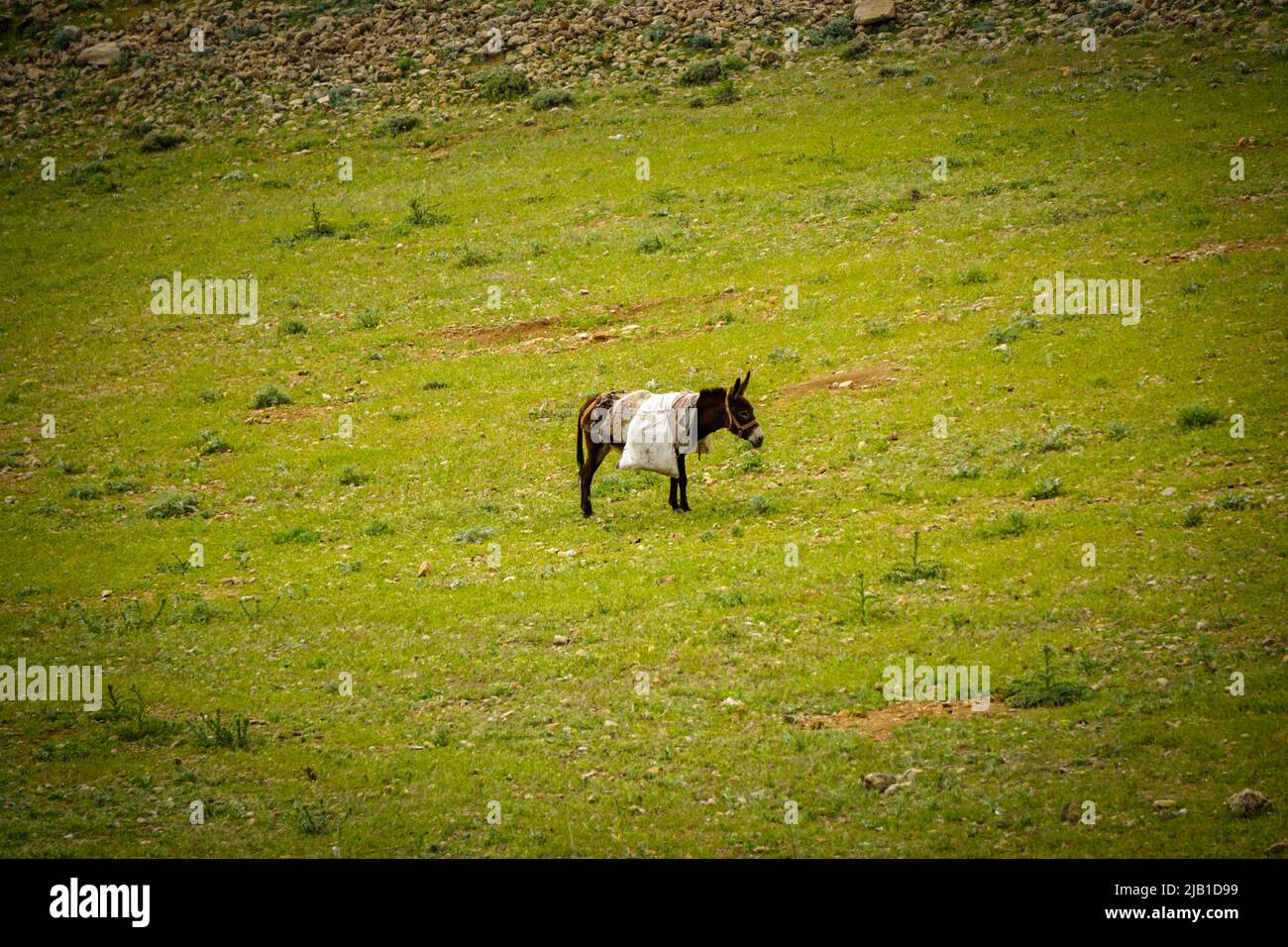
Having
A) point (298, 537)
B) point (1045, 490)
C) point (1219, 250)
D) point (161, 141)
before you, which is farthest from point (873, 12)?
point (298, 537)

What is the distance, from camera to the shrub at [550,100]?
51391mm

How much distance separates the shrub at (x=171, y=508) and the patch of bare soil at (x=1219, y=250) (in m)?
23.4

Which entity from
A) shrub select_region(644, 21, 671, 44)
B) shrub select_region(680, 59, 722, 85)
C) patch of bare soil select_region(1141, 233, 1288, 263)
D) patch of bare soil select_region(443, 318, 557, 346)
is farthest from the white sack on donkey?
shrub select_region(644, 21, 671, 44)

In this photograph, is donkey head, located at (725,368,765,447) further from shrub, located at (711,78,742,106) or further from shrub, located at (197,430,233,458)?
shrub, located at (711,78,742,106)

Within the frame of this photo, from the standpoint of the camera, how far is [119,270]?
41750 millimetres

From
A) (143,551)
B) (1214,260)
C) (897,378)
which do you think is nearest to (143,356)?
(143,551)

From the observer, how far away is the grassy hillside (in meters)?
13.5

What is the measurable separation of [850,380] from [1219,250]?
10.3 meters

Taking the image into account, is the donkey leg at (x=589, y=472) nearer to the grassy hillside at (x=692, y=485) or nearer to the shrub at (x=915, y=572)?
the grassy hillside at (x=692, y=485)

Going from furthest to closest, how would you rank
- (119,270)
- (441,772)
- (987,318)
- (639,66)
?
1. (639,66)
2. (119,270)
3. (987,318)
4. (441,772)

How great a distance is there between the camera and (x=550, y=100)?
51.5 metres

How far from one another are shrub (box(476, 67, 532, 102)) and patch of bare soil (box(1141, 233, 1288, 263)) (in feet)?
102
